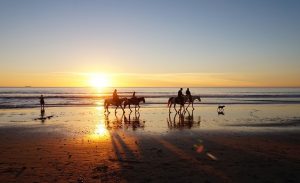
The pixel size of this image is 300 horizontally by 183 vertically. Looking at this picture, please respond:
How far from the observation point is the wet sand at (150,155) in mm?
9156

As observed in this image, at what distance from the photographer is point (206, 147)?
13.1 meters

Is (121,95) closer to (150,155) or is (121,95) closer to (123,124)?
(123,124)

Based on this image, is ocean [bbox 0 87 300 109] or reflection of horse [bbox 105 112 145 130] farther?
ocean [bbox 0 87 300 109]

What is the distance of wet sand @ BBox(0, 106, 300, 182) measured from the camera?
916 cm

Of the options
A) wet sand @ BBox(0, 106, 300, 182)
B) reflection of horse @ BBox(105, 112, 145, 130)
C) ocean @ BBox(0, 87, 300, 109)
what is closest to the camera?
wet sand @ BBox(0, 106, 300, 182)

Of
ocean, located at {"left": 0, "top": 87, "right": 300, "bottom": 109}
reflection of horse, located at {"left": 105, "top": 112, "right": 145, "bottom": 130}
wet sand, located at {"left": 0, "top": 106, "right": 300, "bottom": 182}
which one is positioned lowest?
wet sand, located at {"left": 0, "top": 106, "right": 300, "bottom": 182}

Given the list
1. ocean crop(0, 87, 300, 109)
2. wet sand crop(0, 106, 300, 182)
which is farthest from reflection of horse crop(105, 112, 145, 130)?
ocean crop(0, 87, 300, 109)

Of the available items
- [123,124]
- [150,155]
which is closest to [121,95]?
[123,124]

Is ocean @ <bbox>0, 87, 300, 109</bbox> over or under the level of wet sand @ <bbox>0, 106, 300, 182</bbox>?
over

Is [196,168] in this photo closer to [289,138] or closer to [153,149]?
[153,149]

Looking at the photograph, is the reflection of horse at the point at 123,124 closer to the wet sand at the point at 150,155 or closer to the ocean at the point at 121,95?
the wet sand at the point at 150,155

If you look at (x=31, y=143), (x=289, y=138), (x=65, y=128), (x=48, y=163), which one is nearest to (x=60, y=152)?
(x=48, y=163)

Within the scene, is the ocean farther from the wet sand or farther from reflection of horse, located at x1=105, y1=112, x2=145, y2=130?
the wet sand

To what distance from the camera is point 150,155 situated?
1170 cm
